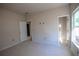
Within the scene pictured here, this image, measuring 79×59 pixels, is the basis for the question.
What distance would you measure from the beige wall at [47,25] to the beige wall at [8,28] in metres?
1.31

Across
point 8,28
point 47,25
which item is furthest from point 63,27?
point 8,28

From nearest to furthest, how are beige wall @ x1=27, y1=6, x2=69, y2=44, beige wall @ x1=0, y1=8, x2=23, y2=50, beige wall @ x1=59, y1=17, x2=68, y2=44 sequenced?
beige wall @ x1=0, y1=8, x2=23, y2=50 → beige wall @ x1=27, y1=6, x2=69, y2=44 → beige wall @ x1=59, y1=17, x2=68, y2=44

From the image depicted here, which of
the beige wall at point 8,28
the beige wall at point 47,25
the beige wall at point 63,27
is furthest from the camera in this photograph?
the beige wall at point 63,27

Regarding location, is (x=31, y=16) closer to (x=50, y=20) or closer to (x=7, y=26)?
(x=50, y=20)

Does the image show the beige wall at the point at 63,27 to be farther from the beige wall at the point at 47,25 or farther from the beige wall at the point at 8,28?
the beige wall at the point at 8,28

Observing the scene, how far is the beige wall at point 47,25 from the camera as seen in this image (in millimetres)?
6135

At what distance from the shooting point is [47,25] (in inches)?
258

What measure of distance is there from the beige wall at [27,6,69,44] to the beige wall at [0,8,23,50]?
4.30 feet

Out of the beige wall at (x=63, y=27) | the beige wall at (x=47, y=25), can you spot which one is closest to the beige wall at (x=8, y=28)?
the beige wall at (x=47, y=25)

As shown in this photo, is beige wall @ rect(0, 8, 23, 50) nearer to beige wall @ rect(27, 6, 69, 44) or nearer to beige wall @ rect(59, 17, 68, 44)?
beige wall @ rect(27, 6, 69, 44)

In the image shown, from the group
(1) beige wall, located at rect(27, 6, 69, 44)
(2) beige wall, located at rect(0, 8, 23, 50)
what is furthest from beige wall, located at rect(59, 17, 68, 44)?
(2) beige wall, located at rect(0, 8, 23, 50)

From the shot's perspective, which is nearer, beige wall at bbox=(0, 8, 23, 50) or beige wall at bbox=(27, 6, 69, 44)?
beige wall at bbox=(0, 8, 23, 50)

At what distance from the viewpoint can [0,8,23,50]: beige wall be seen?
5126 mm

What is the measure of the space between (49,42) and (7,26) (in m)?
2.82
